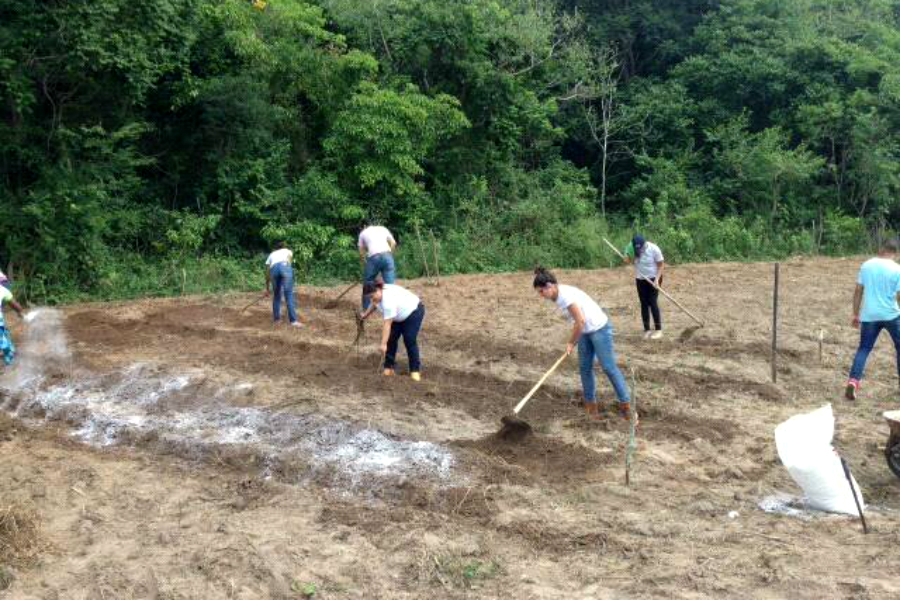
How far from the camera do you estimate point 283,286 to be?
1184 cm

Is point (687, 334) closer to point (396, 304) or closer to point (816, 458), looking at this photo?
point (396, 304)

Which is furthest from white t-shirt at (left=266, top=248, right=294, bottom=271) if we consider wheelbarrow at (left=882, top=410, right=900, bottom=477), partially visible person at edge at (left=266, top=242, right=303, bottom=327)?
wheelbarrow at (left=882, top=410, right=900, bottom=477)

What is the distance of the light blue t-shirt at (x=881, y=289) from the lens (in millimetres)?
7906

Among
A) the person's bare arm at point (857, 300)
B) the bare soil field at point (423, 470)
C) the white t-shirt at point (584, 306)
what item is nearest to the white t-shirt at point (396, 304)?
the bare soil field at point (423, 470)

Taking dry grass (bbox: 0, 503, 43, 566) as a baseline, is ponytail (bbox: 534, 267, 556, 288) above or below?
above

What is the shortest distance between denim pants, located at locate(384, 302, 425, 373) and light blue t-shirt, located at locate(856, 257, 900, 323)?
169 inches

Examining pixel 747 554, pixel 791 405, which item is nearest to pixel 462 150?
pixel 791 405

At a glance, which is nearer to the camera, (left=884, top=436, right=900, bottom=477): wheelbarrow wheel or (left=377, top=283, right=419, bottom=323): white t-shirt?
(left=884, top=436, right=900, bottom=477): wheelbarrow wheel

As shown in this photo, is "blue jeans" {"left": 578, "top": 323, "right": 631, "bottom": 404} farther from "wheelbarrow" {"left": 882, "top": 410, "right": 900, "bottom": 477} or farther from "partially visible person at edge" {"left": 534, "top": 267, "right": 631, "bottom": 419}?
"wheelbarrow" {"left": 882, "top": 410, "right": 900, "bottom": 477}

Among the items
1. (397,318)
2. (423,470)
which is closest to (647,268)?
(397,318)

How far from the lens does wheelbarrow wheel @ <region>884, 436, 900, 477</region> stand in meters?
6.04

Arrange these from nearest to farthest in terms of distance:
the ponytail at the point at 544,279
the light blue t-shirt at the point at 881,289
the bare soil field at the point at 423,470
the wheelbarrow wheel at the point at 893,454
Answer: the bare soil field at the point at 423,470, the wheelbarrow wheel at the point at 893,454, the ponytail at the point at 544,279, the light blue t-shirt at the point at 881,289

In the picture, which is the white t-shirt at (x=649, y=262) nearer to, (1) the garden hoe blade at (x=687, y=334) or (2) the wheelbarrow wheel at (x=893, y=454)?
(1) the garden hoe blade at (x=687, y=334)

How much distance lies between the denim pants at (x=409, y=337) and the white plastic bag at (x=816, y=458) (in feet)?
13.6
